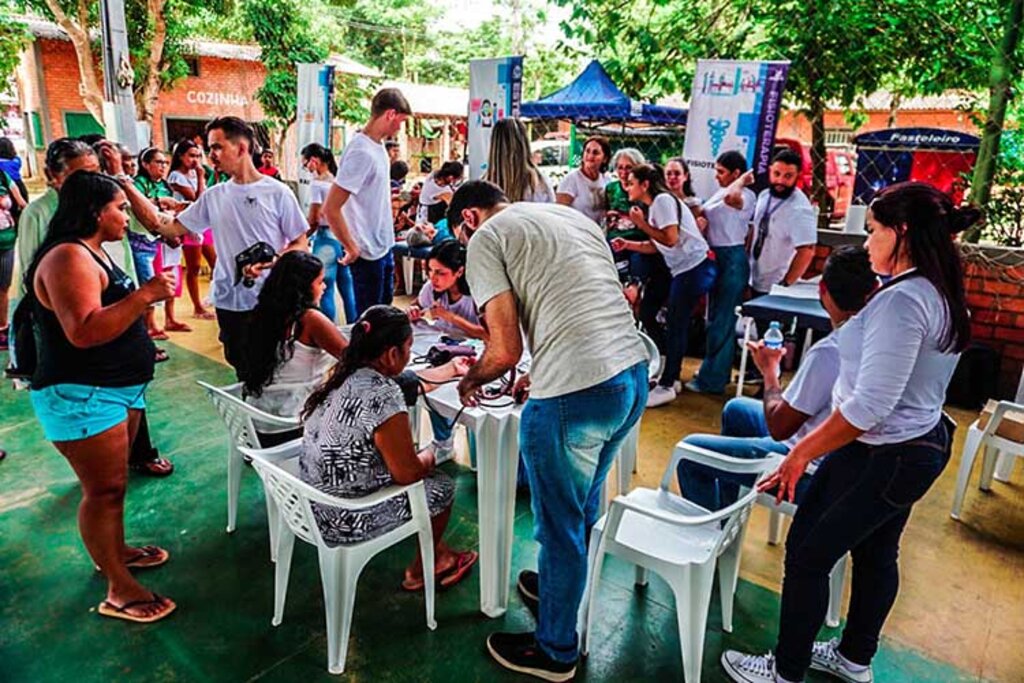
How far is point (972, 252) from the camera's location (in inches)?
171

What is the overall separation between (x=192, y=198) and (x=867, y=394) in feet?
17.4

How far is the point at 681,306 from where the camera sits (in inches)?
169

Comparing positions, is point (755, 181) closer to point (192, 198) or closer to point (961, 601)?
point (961, 601)

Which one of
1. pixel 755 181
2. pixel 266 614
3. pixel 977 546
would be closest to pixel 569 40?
pixel 755 181

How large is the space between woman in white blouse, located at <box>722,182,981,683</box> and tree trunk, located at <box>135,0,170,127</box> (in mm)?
11120

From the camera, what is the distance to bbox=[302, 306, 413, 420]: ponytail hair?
1.97 m

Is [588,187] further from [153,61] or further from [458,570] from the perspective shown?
[153,61]

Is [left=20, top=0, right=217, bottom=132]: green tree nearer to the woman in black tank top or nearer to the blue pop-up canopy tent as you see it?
the blue pop-up canopy tent

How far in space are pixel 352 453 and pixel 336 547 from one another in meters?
0.27

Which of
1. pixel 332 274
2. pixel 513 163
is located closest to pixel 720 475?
pixel 513 163

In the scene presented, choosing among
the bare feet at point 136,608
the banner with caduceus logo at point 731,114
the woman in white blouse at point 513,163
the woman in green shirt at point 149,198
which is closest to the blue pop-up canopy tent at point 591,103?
the banner with caduceus logo at point 731,114

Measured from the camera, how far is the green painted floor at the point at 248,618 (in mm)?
2029

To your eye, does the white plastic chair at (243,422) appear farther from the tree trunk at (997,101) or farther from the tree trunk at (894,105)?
the tree trunk at (894,105)

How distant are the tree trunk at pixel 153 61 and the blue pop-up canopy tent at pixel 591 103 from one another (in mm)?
6056
